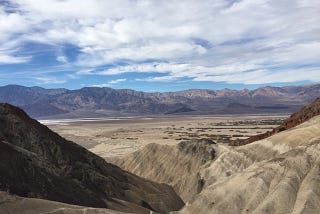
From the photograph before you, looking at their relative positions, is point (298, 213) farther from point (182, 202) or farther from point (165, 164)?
point (165, 164)

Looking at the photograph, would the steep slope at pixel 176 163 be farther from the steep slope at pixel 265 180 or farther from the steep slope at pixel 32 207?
the steep slope at pixel 32 207

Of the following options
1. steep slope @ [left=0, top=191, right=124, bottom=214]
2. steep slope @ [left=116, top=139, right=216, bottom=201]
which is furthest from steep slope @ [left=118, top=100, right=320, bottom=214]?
steep slope @ [left=0, top=191, right=124, bottom=214]

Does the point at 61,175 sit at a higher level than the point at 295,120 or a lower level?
lower

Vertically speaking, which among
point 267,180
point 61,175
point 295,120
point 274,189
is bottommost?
point 274,189

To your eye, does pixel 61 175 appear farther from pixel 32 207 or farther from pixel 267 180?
pixel 267 180

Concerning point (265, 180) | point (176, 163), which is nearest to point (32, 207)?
point (265, 180)

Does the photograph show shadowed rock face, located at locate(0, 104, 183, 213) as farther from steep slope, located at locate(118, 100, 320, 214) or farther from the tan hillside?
the tan hillside

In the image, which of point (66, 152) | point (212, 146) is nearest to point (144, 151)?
point (212, 146)

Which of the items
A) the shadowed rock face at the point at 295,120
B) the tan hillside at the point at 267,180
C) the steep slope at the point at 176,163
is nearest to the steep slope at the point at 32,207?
the tan hillside at the point at 267,180
